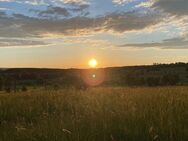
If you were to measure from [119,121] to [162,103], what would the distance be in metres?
1.71

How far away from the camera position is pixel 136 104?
7.59m

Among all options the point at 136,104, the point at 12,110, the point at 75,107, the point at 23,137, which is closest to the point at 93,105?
the point at 75,107

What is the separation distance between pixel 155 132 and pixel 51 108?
13.7 feet

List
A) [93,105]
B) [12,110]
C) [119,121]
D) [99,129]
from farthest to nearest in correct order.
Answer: [12,110] → [93,105] → [119,121] → [99,129]

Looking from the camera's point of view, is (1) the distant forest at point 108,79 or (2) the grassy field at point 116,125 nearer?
(2) the grassy field at point 116,125

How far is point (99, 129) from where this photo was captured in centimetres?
579

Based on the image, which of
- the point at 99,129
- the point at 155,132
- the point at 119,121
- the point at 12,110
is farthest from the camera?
the point at 12,110

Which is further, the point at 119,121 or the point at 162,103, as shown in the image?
the point at 162,103

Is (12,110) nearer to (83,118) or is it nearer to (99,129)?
(83,118)

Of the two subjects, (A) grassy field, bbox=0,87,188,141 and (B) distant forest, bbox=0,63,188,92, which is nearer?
(A) grassy field, bbox=0,87,188,141

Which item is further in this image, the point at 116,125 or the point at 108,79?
the point at 108,79

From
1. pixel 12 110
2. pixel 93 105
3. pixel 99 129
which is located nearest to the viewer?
pixel 99 129

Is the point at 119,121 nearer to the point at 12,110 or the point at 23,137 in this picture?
the point at 23,137

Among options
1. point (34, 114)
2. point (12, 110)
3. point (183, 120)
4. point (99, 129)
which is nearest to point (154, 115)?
point (183, 120)
